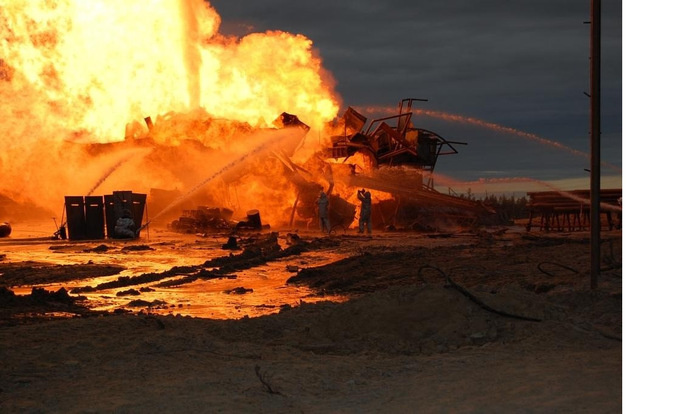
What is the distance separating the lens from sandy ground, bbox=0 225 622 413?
7309mm

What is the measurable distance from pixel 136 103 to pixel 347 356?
39.6m

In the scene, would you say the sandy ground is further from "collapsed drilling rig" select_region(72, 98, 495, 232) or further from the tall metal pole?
"collapsed drilling rig" select_region(72, 98, 495, 232)

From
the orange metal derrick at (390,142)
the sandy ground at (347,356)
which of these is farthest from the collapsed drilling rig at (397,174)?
the sandy ground at (347,356)

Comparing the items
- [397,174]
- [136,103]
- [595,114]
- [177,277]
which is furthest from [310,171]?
[595,114]

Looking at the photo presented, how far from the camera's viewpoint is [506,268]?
17859 mm

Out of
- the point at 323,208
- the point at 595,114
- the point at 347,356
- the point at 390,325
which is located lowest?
the point at 347,356

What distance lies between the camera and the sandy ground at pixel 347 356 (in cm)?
731

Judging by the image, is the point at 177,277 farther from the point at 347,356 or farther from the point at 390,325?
the point at 347,356

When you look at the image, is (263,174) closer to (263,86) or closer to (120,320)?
(263,86)

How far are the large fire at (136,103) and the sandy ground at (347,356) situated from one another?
2790 centimetres

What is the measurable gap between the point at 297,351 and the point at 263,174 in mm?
31143

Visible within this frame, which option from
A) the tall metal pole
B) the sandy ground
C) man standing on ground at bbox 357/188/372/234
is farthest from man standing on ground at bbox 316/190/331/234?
the tall metal pole

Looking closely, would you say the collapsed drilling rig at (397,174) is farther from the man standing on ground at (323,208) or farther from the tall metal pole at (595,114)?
the tall metal pole at (595,114)

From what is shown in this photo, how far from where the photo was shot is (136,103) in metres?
46.3
